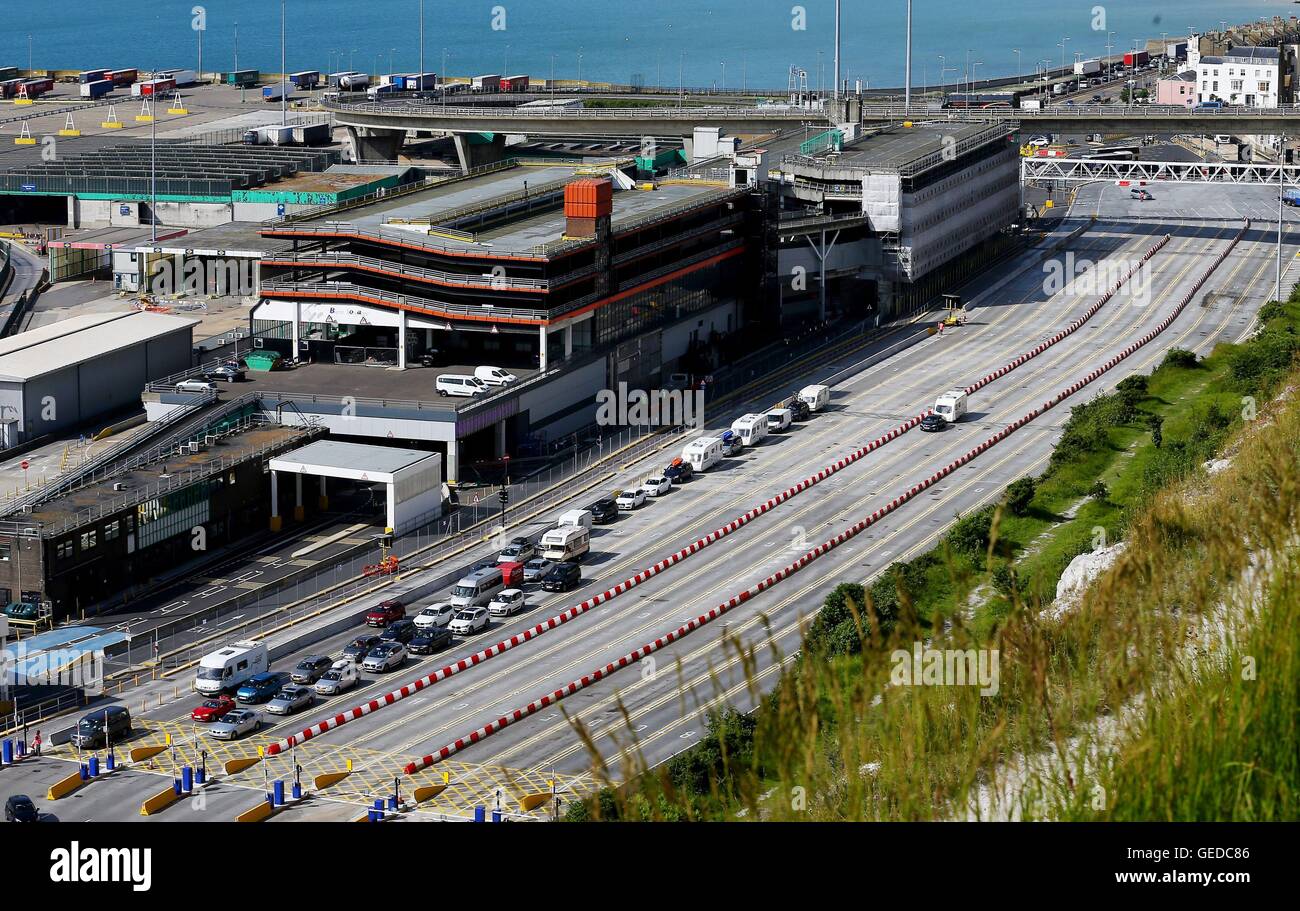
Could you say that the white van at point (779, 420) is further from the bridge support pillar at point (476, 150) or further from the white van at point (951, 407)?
the bridge support pillar at point (476, 150)

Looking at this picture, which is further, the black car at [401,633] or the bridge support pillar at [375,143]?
the bridge support pillar at [375,143]

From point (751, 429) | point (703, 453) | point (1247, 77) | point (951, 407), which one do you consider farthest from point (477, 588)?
point (1247, 77)

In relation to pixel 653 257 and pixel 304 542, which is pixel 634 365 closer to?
pixel 653 257

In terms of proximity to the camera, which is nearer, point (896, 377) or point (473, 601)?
point (473, 601)

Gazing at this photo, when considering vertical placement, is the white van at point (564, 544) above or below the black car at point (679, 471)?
below

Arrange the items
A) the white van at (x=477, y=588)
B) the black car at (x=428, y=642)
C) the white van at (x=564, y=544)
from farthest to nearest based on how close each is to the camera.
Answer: the white van at (x=564, y=544)
the white van at (x=477, y=588)
the black car at (x=428, y=642)

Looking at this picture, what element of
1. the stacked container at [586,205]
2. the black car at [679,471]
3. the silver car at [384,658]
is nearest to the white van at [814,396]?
the black car at [679,471]
